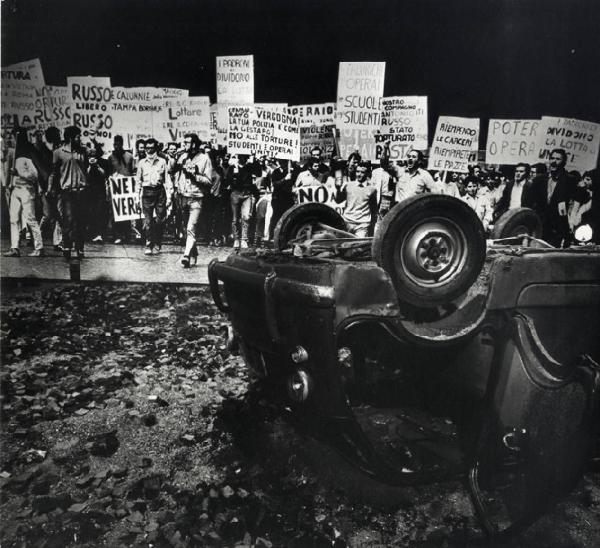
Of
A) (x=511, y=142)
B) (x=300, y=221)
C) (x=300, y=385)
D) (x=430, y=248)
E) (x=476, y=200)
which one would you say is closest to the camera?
(x=300, y=385)

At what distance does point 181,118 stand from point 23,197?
8.89ft

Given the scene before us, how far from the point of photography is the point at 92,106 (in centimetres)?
650

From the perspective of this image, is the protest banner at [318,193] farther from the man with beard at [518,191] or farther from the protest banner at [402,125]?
the man with beard at [518,191]

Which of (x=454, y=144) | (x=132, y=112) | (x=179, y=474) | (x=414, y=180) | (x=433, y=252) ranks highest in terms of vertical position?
(x=132, y=112)

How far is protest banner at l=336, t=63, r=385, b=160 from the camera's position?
20.8 feet

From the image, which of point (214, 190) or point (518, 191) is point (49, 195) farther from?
point (518, 191)

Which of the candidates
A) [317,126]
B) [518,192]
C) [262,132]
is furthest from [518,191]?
[262,132]

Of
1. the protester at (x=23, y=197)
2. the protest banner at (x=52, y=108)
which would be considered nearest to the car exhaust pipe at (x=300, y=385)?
the protester at (x=23, y=197)

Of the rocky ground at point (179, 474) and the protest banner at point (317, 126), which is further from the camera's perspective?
the protest banner at point (317, 126)

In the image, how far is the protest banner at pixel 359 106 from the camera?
634 centimetres

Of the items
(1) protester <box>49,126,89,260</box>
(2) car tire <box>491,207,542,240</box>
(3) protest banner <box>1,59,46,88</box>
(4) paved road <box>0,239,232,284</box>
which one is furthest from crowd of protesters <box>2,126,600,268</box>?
(2) car tire <box>491,207,542,240</box>

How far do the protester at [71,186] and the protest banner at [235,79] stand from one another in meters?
2.31

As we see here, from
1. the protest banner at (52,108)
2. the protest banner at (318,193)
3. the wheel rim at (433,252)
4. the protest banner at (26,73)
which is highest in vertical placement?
the protest banner at (26,73)

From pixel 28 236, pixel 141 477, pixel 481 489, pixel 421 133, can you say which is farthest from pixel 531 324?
pixel 28 236
